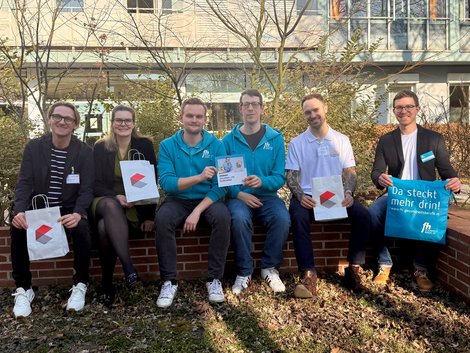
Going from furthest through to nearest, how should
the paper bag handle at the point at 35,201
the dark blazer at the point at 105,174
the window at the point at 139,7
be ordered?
the window at the point at 139,7, the dark blazer at the point at 105,174, the paper bag handle at the point at 35,201

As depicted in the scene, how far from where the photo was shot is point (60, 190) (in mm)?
3830

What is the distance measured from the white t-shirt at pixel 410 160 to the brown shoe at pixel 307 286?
1.20m

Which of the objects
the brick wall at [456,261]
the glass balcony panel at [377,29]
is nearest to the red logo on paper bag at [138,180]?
the brick wall at [456,261]

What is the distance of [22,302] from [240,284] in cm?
170

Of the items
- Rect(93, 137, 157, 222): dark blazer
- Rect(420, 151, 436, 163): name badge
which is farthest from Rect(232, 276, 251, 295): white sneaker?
Rect(420, 151, 436, 163): name badge

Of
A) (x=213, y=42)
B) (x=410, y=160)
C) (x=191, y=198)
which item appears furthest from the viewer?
(x=213, y=42)

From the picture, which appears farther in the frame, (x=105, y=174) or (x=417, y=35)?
(x=417, y=35)

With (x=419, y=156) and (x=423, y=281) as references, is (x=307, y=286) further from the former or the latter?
(x=419, y=156)

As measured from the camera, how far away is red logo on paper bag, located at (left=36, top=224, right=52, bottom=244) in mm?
3592

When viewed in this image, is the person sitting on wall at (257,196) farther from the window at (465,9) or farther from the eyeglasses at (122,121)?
the window at (465,9)

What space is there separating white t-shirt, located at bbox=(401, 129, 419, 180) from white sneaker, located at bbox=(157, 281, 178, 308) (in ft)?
7.14

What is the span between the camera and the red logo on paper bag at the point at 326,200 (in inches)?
155

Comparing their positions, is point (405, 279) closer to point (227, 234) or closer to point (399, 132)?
point (399, 132)

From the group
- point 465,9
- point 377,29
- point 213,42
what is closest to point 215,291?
point 213,42
